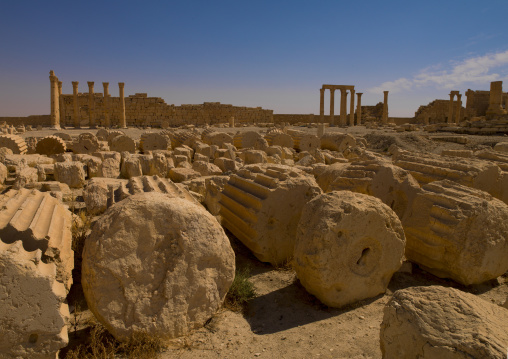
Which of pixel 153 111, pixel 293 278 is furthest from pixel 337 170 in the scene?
pixel 153 111

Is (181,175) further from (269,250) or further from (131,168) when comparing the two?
(269,250)

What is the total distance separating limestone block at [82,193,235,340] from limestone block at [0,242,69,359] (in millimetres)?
363

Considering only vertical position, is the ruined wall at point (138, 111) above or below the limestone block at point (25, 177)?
above

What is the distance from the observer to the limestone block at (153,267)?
279 cm

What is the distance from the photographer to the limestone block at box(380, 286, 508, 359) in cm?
203

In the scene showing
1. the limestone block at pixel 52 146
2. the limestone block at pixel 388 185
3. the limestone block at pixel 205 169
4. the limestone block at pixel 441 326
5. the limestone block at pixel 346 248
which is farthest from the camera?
the limestone block at pixel 52 146

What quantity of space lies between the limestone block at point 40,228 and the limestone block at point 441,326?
8.06 feet

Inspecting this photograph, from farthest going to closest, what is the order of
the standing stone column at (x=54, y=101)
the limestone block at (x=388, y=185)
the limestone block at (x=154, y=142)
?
the standing stone column at (x=54, y=101) < the limestone block at (x=154, y=142) < the limestone block at (x=388, y=185)

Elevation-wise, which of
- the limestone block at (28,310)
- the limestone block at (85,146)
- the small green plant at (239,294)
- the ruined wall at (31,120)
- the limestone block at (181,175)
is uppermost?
the ruined wall at (31,120)

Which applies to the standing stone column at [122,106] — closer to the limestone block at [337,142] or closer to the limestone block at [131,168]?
the limestone block at [337,142]

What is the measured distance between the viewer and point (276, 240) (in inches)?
179

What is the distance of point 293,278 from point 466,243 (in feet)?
6.17

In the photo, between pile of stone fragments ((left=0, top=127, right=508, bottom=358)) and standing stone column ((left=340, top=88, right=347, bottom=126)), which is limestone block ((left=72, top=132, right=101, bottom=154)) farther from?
standing stone column ((left=340, top=88, right=347, bottom=126))

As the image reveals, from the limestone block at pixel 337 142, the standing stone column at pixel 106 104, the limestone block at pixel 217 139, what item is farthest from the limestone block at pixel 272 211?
the standing stone column at pixel 106 104
